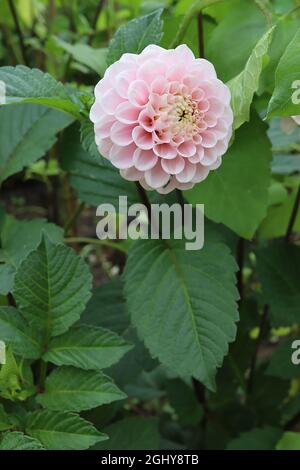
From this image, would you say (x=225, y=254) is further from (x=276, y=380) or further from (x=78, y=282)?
(x=276, y=380)


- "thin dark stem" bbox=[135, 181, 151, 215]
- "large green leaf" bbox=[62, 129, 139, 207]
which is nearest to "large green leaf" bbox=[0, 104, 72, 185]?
"large green leaf" bbox=[62, 129, 139, 207]

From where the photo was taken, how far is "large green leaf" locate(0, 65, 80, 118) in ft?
2.09

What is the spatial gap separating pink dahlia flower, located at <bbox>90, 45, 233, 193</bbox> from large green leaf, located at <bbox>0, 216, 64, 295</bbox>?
227 millimetres

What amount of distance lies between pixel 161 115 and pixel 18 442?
328mm

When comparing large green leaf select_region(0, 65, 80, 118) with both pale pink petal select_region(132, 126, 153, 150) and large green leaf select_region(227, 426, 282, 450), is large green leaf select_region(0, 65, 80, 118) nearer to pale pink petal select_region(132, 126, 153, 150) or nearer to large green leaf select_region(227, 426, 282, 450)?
pale pink petal select_region(132, 126, 153, 150)

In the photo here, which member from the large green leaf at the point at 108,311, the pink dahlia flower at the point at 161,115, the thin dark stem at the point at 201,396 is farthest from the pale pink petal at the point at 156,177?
the thin dark stem at the point at 201,396

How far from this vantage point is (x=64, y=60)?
46.8 inches

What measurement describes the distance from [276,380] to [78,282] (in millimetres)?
491

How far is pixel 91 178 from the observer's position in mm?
852

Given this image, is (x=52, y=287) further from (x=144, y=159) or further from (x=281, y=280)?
(x=281, y=280)

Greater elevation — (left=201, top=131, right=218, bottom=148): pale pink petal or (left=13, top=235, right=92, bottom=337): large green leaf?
(left=201, top=131, right=218, bottom=148): pale pink petal

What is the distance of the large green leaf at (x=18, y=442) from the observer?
0.58 metres

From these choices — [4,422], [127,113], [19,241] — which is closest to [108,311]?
[19,241]

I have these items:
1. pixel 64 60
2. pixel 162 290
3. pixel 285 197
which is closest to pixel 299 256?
pixel 285 197
